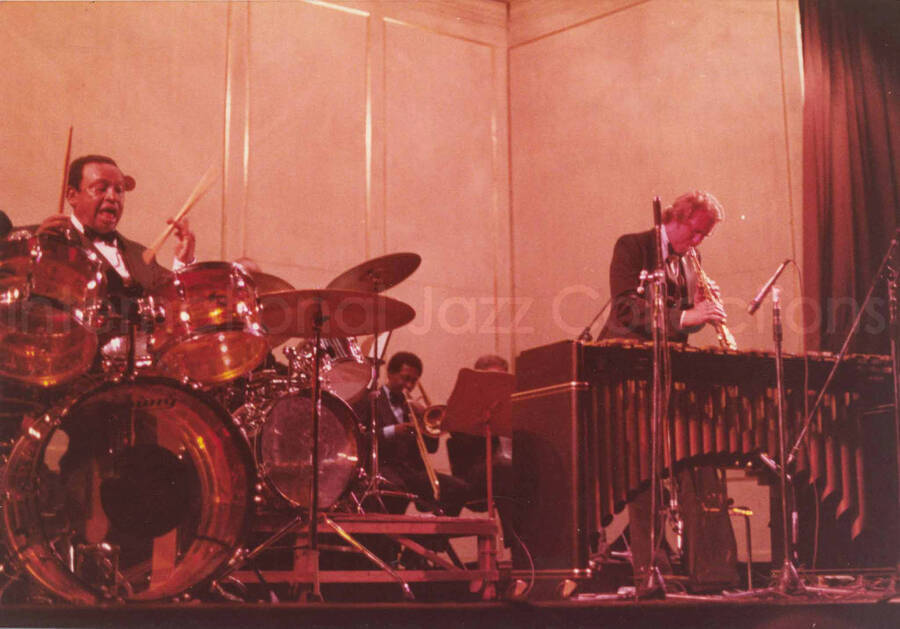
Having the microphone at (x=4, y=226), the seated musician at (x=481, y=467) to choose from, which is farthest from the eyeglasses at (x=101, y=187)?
the seated musician at (x=481, y=467)

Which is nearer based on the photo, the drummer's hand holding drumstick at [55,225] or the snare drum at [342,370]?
the drummer's hand holding drumstick at [55,225]

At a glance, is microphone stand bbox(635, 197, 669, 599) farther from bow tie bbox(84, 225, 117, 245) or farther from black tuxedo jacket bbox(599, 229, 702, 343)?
bow tie bbox(84, 225, 117, 245)

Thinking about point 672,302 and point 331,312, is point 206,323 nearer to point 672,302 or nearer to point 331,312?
point 331,312

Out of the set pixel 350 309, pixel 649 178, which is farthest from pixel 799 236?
pixel 350 309

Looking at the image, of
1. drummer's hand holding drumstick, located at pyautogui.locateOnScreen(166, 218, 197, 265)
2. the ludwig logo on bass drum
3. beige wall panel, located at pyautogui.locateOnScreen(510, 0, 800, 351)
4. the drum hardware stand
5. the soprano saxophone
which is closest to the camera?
the ludwig logo on bass drum

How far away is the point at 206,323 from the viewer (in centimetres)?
348

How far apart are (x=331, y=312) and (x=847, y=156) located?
363 centimetres

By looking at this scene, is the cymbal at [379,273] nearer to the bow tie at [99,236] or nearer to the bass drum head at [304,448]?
the bass drum head at [304,448]

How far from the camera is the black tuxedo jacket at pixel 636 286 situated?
460 cm

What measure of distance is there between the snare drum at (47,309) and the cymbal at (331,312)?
0.76m

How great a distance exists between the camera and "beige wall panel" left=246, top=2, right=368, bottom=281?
7.01 m

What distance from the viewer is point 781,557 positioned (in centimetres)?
486

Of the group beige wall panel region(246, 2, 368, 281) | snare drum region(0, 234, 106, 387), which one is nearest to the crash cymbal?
snare drum region(0, 234, 106, 387)

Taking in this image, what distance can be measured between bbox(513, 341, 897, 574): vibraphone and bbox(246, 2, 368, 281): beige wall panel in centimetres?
310
